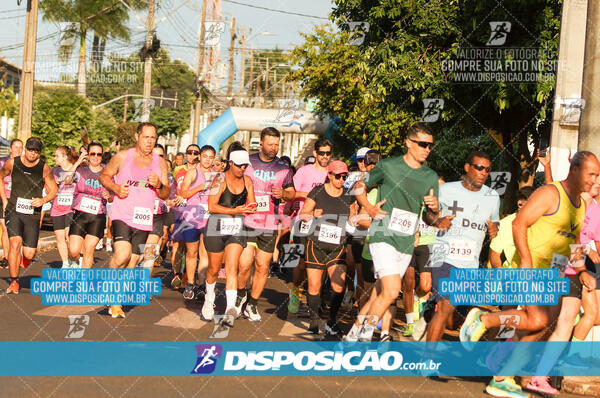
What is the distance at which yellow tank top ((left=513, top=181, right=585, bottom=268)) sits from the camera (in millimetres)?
6887

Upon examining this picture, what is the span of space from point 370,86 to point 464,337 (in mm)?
9692

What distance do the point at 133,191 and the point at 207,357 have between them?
2.98 meters

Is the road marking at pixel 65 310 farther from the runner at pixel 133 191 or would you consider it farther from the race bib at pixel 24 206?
the race bib at pixel 24 206

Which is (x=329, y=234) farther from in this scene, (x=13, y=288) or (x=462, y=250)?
(x=13, y=288)

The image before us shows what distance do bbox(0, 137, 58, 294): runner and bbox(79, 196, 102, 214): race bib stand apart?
1.41 feet

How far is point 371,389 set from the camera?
22.9 ft

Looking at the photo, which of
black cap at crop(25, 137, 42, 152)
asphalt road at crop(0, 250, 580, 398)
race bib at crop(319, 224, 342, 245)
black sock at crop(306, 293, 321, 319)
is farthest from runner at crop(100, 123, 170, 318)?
black cap at crop(25, 137, 42, 152)

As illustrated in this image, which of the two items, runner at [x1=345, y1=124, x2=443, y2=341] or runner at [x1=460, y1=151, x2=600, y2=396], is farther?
runner at [x1=345, y1=124, x2=443, y2=341]

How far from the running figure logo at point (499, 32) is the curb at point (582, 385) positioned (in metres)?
8.68

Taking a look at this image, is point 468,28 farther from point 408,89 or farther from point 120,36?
point 120,36

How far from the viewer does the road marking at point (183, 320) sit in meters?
9.64

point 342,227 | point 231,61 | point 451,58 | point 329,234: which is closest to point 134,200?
point 329,234

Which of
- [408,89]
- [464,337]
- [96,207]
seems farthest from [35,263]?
[464,337]

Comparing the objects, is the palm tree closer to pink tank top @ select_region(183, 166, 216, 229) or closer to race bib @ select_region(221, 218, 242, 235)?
pink tank top @ select_region(183, 166, 216, 229)
